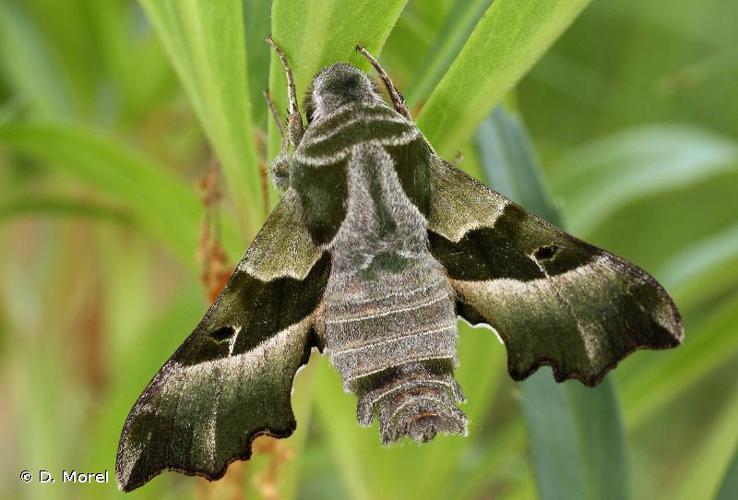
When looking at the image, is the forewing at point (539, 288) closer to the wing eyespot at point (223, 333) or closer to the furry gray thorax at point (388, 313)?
the furry gray thorax at point (388, 313)

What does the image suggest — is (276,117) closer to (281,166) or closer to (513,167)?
(281,166)

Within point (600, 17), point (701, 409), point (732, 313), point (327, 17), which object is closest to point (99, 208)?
point (327, 17)

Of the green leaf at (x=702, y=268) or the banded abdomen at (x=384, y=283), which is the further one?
the green leaf at (x=702, y=268)

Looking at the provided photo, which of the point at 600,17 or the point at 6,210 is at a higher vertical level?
the point at 600,17

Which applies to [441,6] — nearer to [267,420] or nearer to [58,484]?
[267,420]

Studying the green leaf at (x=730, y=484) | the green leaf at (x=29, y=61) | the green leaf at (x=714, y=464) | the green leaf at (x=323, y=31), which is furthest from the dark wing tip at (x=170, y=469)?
the green leaf at (x=29, y=61)

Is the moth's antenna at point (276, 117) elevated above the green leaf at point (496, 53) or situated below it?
below
